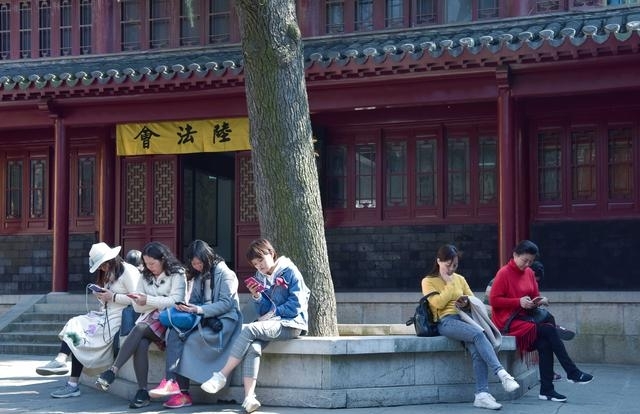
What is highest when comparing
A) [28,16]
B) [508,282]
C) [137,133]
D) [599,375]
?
[28,16]

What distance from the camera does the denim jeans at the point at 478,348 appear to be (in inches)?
342

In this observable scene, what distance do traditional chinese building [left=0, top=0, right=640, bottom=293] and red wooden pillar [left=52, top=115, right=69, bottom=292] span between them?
31 mm

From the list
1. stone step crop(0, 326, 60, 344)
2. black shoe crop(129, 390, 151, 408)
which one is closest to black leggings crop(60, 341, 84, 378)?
black shoe crop(129, 390, 151, 408)

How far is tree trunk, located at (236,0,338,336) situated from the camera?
9.69 meters

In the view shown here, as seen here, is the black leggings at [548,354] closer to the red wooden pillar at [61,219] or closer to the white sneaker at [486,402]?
the white sneaker at [486,402]

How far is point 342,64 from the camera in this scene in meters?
14.0

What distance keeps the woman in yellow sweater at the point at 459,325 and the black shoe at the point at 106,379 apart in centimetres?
288

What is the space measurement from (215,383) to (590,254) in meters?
7.86

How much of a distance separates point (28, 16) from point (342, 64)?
7178 millimetres

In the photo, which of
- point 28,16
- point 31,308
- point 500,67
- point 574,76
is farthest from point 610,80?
point 28,16

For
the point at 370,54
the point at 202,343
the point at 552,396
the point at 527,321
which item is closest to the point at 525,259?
the point at 527,321

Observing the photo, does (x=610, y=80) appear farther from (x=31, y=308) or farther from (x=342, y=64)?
(x=31, y=308)

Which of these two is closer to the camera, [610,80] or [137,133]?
[610,80]

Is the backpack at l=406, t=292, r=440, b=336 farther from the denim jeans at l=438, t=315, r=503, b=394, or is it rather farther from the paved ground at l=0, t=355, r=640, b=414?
the paved ground at l=0, t=355, r=640, b=414
